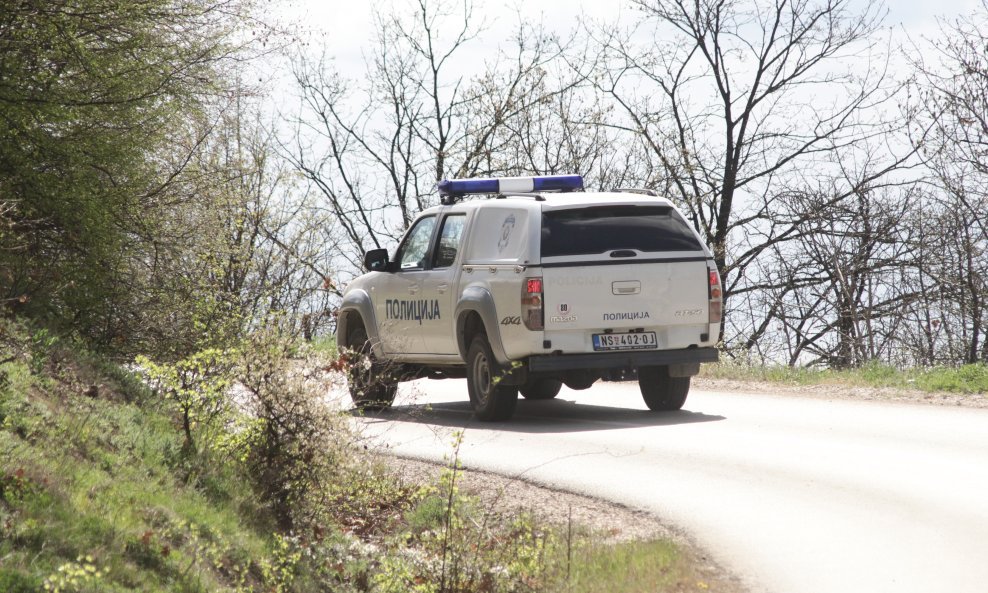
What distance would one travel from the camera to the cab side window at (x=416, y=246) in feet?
46.4

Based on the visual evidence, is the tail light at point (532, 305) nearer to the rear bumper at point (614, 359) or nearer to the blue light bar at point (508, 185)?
the rear bumper at point (614, 359)

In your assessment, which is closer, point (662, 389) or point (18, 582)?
point (18, 582)

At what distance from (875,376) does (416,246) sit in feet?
19.4

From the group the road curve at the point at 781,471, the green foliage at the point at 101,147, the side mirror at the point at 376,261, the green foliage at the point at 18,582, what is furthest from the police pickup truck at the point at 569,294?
the green foliage at the point at 18,582

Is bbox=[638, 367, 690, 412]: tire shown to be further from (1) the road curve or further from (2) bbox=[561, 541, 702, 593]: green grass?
(2) bbox=[561, 541, 702, 593]: green grass

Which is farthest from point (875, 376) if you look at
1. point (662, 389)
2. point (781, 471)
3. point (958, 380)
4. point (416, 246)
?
point (781, 471)

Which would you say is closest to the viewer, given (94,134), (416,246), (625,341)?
(94,134)

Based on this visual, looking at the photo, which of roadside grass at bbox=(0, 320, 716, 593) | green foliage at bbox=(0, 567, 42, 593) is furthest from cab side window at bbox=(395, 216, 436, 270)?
green foliage at bbox=(0, 567, 42, 593)

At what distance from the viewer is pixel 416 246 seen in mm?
14367

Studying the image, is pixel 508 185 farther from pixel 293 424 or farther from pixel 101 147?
pixel 293 424

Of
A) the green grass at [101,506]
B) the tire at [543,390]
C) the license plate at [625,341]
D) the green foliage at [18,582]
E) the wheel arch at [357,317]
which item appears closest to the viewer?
the green foliage at [18,582]

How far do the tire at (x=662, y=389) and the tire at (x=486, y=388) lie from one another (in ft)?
4.94

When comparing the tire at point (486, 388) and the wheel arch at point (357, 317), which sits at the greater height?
the wheel arch at point (357, 317)

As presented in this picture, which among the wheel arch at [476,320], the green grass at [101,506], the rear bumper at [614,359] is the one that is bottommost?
the green grass at [101,506]
